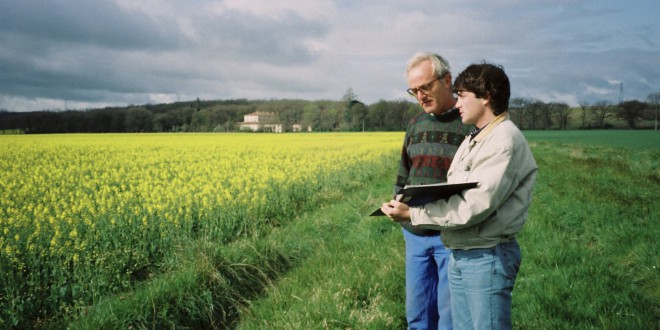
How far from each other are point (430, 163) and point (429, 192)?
777 mm

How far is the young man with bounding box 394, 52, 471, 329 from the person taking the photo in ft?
8.99

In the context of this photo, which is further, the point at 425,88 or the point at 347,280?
the point at 347,280

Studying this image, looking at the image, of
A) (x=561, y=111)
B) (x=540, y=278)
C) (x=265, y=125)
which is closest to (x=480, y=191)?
(x=540, y=278)

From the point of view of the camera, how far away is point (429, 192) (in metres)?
2.07

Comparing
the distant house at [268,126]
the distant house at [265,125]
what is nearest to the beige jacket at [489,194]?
the distant house at [268,126]

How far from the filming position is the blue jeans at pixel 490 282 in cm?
206

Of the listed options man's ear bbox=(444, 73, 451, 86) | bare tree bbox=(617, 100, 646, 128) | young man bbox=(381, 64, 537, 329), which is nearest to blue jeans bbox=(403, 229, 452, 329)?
young man bbox=(381, 64, 537, 329)

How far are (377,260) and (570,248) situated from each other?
2366 millimetres

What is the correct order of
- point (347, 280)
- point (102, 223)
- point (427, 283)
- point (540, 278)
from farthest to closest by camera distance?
point (102, 223) < point (540, 278) < point (347, 280) < point (427, 283)

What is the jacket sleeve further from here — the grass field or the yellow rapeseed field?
the yellow rapeseed field

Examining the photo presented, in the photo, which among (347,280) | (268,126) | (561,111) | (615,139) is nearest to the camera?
(347,280)

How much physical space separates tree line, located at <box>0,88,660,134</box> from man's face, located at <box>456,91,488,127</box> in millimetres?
39750

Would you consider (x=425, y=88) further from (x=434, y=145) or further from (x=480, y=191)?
Answer: (x=480, y=191)

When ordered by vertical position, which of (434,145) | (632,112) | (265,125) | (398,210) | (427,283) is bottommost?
(427,283)
